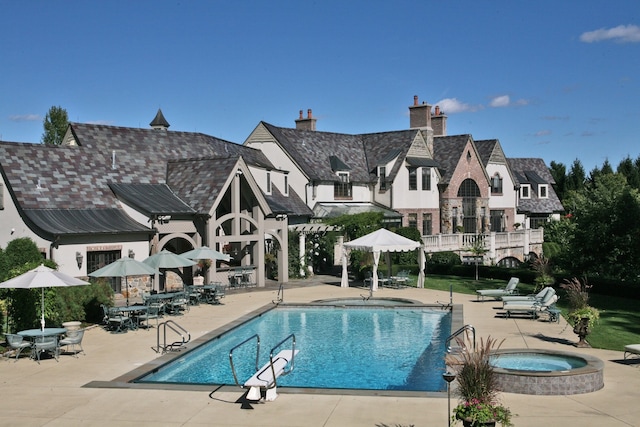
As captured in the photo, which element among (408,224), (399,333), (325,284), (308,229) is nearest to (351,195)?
(408,224)

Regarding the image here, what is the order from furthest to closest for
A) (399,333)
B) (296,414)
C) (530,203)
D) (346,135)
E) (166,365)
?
(530,203) → (346,135) → (399,333) → (166,365) → (296,414)

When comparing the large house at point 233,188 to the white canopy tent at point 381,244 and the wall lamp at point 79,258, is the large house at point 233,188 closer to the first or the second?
the wall lamp at point 79,258

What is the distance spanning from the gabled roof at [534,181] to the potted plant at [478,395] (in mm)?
54816

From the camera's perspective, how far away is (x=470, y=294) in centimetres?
3275

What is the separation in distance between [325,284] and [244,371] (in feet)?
63.0

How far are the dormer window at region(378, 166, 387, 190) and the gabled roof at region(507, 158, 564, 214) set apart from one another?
17.4 meters

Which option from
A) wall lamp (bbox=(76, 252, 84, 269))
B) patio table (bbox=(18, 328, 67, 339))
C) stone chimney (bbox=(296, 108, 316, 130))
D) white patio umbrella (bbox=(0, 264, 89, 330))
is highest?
stone chimney (bbox=(296, 108, 316, 130))

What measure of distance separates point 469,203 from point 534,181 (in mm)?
12375

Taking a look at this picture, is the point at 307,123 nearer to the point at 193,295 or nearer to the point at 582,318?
the point at 193,295

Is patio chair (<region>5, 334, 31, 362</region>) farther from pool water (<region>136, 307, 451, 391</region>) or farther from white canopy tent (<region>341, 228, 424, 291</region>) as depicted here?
white canopy tent (<region>341, 228, 424, 291</region>)

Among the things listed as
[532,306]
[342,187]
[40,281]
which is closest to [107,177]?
[40,281]

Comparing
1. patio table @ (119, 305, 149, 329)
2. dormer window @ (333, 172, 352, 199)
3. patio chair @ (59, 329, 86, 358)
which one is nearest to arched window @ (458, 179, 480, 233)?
dormer window @ (333, 172, 352, 199)

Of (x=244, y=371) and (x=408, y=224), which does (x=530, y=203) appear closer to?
(x=408, y=224)

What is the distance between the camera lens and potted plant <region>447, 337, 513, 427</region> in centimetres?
1091
